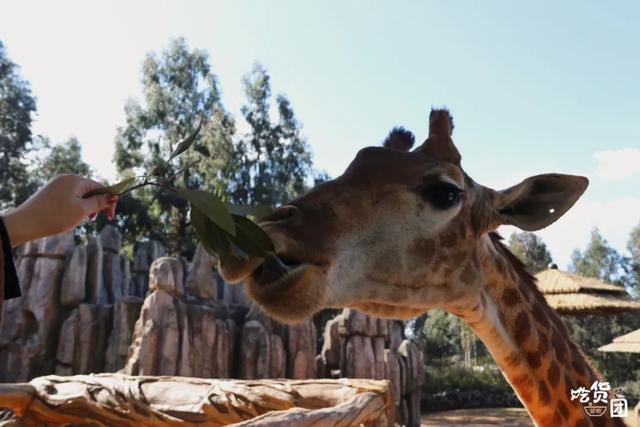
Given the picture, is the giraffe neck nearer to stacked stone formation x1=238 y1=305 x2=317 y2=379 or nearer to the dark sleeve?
the dark sleeve

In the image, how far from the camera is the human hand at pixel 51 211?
141 centimetres

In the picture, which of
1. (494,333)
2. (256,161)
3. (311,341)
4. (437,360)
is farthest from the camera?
(437,360)

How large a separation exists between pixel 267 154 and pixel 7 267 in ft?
81.1

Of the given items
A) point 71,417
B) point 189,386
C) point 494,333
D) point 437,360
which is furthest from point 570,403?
point 437,360

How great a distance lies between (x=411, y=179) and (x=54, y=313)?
1208 cm

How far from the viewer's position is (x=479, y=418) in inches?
693

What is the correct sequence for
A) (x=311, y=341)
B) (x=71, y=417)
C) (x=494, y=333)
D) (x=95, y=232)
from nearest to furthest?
(x=494, y=333), (x=71, y=417), (x=311, y=341), (x=95, y=232)

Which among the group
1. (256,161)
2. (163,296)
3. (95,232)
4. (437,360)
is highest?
(256,161)

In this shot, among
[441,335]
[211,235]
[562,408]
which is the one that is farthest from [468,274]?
[441,335]

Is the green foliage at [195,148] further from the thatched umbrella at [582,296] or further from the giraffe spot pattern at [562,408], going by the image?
the giraffe spot pattern at [562,408]

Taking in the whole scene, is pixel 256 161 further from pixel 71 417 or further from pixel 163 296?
pixel 71 417

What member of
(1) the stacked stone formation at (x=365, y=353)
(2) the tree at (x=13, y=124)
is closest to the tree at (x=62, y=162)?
(2) the tree at (x=13, y=124)

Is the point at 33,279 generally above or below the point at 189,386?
above

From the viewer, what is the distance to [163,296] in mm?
10312
